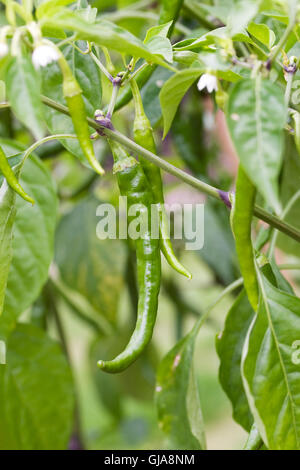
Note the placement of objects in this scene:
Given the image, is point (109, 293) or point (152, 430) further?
point (152, 430)

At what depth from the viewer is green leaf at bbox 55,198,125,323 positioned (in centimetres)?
86

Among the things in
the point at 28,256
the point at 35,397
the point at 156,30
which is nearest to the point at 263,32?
the point at 156,30

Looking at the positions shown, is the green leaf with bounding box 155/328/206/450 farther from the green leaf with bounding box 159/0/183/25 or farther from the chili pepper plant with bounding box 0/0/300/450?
the green leaf with bounding box 159/0/183/25

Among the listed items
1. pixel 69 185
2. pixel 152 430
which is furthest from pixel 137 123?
pixel 152 430

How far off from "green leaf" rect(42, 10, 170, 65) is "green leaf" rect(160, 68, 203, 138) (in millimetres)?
24

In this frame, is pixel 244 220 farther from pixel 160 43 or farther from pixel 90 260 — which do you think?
pixel 90 260

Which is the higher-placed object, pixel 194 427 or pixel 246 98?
pixel 246 98

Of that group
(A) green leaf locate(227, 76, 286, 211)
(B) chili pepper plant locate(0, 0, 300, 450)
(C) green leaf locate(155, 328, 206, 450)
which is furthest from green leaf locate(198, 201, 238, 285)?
(A) green leaf locate(227, 76, 286, 211)

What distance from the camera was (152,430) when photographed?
5.85ft

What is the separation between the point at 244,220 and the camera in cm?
33

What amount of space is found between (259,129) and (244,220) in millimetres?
75

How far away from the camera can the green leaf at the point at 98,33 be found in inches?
11.1

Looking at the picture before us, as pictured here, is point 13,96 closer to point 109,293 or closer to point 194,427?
point 194,427
